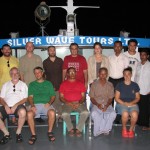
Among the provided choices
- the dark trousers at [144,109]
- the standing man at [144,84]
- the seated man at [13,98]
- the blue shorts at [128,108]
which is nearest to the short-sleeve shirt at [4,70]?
the seated man at [13,98]

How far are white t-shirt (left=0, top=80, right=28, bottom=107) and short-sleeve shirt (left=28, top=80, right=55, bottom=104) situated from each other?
0.45 feet

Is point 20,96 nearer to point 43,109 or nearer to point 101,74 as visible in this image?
point 43,109

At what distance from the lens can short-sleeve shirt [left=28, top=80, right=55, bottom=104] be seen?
5.63 meters

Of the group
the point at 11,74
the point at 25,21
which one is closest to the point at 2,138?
the point at 11,74

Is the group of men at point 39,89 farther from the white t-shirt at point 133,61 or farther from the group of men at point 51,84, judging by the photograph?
the white t-shirt at point 133,61

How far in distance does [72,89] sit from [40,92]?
0.68 metres

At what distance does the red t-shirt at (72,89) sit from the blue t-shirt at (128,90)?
2.56 ft

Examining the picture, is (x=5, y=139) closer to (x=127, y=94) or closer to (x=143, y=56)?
(x=127, y=94)

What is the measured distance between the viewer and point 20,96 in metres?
5.56

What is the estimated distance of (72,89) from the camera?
19.0 feet

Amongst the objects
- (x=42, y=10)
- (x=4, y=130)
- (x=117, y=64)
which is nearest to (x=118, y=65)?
(x=117, y=64)

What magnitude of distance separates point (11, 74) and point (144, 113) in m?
2.98

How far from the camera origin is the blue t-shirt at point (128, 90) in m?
5.69

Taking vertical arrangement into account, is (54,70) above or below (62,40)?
below
